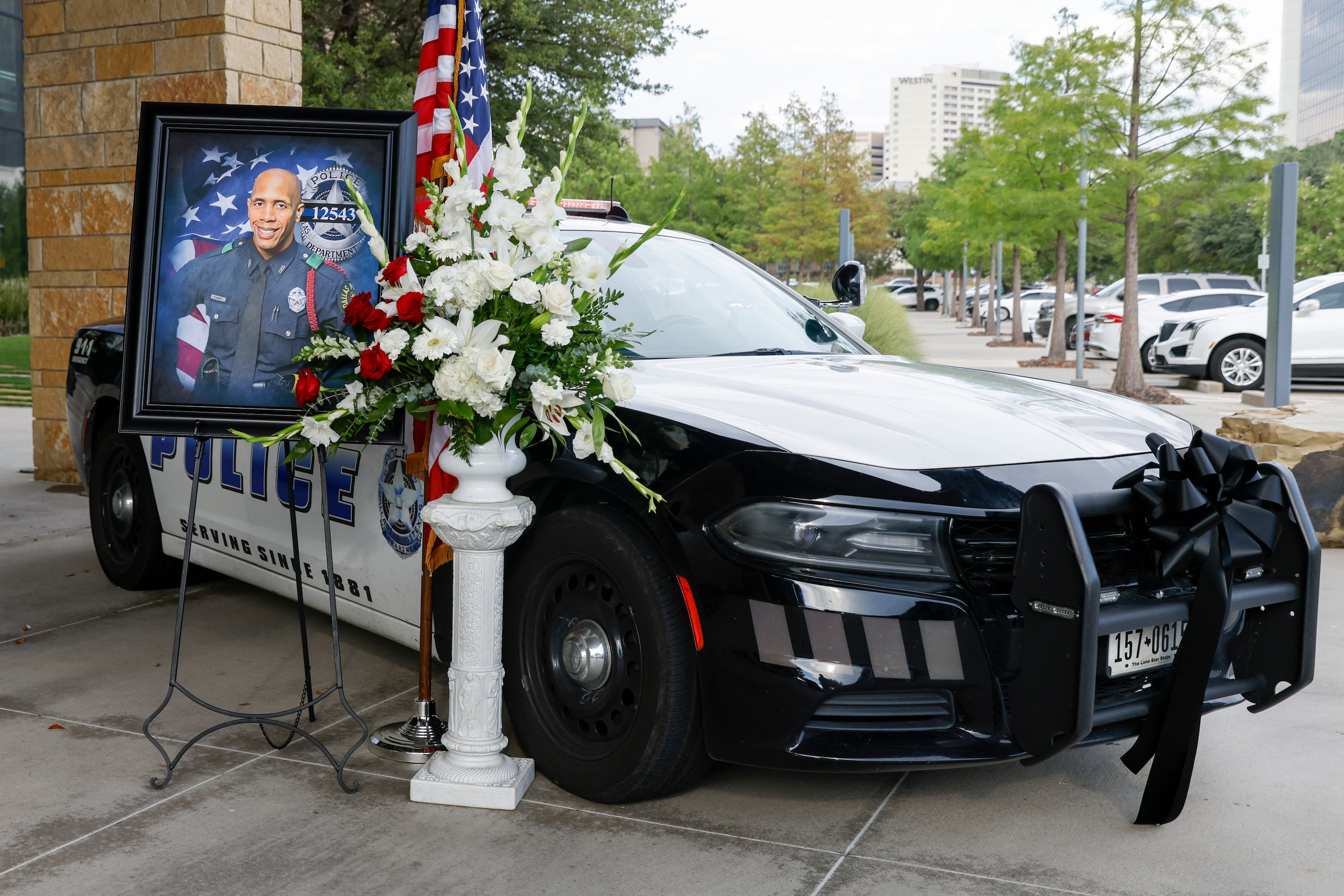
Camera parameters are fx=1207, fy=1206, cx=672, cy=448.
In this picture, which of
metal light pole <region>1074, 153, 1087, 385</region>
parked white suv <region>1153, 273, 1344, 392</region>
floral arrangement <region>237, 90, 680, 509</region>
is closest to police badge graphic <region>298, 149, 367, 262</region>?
floral arrangement <region>237, 90, 680, 509</region>

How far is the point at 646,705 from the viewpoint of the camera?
296cm

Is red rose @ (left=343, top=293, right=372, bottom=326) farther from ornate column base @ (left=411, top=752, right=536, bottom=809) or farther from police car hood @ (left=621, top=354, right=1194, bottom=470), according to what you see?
ornate column base @ (left=411, top=752, right=536, bottom=809)

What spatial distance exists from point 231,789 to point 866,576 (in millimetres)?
1886

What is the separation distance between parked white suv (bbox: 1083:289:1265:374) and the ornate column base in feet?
59.4

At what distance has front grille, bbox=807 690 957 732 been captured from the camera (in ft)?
8.92

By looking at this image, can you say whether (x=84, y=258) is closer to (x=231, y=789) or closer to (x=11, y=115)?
(x=231, y=789)

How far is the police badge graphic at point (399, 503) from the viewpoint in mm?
3619

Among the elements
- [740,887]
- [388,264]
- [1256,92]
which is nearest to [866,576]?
[740,887]

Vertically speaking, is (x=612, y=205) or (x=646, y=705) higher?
(x=612, y=205)

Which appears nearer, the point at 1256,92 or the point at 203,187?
the point at 203,187

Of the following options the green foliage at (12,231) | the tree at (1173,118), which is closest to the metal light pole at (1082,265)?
the tree at (1173,118)

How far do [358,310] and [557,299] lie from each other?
1.91 feet

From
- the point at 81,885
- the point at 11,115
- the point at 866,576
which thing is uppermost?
the point at 11,115

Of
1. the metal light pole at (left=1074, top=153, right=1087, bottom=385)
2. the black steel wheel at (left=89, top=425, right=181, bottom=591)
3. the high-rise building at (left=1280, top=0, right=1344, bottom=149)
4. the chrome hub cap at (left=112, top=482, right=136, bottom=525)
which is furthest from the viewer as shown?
the high-rise building at (left=1280, top=0, right=1344, bottom=149)
